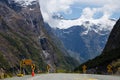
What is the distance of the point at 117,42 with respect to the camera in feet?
655

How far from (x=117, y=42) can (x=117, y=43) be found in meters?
0.84

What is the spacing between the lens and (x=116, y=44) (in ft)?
655

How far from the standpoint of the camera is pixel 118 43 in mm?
196500

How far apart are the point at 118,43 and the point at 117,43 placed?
238cm

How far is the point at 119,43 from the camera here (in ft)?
637

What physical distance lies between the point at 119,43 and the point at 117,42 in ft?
17.3

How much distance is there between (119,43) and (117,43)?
183 inches

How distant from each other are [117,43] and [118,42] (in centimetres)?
131

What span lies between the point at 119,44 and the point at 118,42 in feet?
20.0

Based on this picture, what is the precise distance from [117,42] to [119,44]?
7818 mm

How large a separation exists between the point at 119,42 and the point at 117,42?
144 inches

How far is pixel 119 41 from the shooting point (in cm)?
19838

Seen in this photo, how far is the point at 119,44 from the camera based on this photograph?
19175cm
